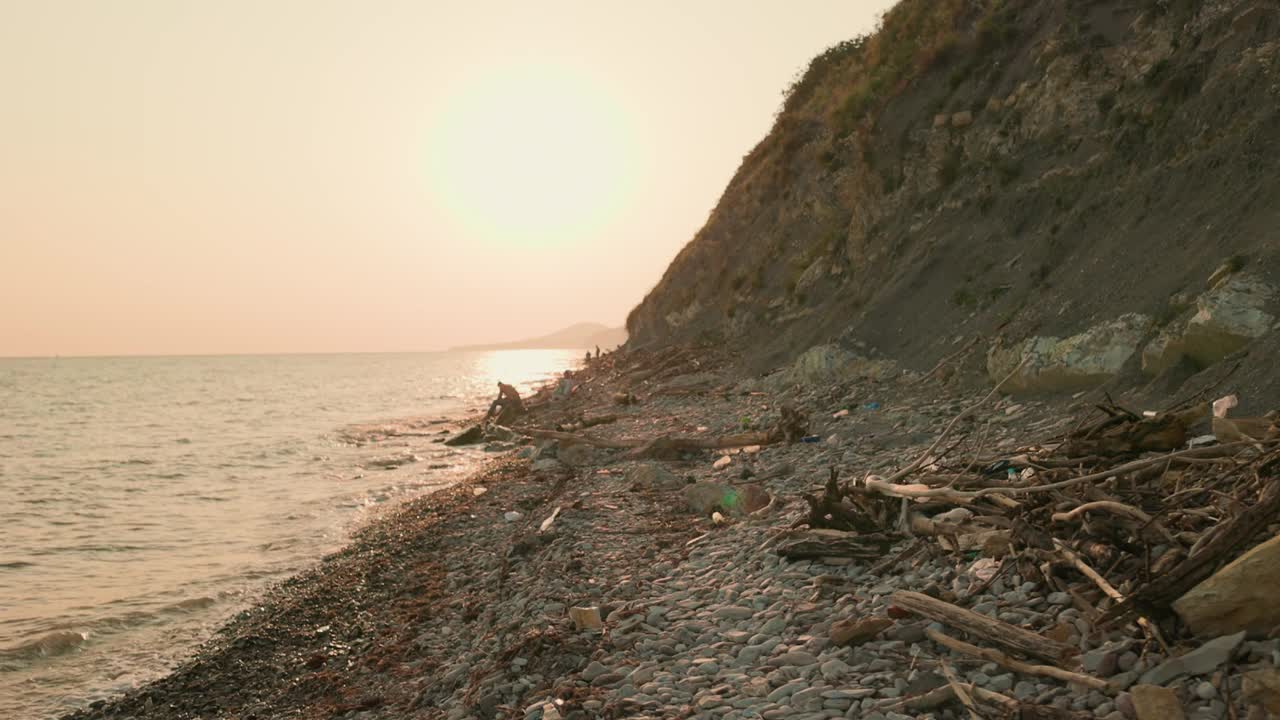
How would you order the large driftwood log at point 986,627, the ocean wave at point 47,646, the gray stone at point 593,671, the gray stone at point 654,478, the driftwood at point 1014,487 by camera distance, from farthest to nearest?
the gray stone at point 654,478
the ocean wave at point 47,646
the gray stone at point 593,671
the driftwood at point 1014,487
the large driftwood log at point 986,627

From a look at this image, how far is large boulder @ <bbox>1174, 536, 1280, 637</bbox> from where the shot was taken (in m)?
3.89

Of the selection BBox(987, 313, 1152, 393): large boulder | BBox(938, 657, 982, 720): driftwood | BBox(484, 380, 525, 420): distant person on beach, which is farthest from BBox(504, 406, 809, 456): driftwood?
BBox(484, 380, 525, 420): distant person on beach

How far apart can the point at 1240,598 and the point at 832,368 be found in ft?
48.4

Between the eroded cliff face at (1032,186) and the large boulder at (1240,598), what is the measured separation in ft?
20.9

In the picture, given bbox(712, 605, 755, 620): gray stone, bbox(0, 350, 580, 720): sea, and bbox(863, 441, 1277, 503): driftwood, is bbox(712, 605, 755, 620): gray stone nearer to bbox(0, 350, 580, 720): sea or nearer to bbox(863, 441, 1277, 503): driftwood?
bbox(863, 441, 1277, 503): driftwood

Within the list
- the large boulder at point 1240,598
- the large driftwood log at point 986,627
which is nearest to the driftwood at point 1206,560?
the large boulder at point 1240,598

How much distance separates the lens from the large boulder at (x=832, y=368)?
56.9ft

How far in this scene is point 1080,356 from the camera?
37.3ft

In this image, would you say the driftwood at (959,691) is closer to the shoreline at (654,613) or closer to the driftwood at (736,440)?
the shoreline at (654,613)

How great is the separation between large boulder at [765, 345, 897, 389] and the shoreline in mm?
1402

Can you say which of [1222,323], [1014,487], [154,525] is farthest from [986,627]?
[154,525]

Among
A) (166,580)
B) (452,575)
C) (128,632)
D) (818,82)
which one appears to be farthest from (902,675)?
(818,82)

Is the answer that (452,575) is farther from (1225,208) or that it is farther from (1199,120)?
(1199,120)

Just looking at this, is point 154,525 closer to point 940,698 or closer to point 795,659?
point 795,659
